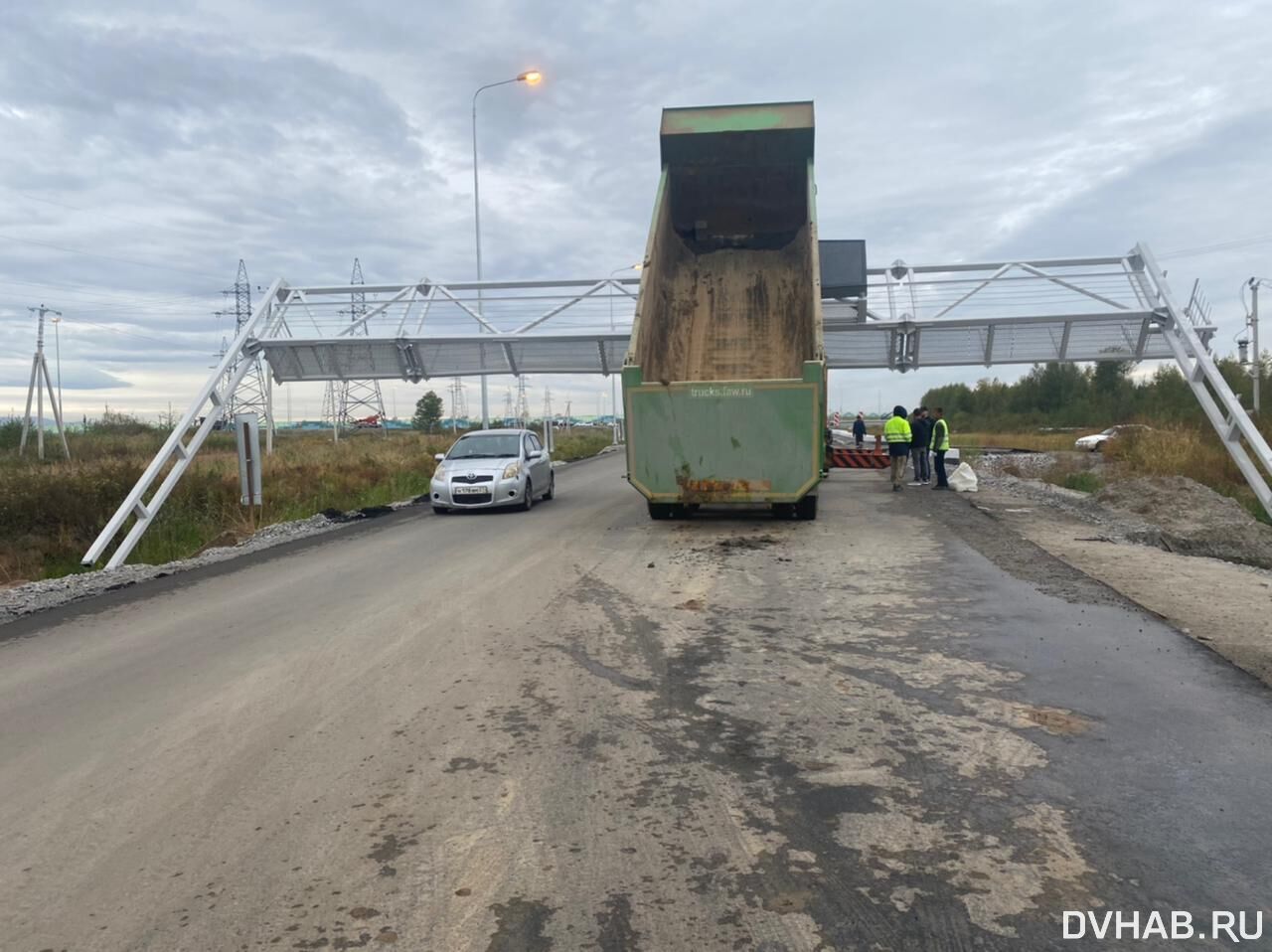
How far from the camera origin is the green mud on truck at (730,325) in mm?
12336

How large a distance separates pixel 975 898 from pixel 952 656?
312cm

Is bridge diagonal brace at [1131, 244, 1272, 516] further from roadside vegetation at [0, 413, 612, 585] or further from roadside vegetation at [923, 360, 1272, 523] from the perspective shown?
roadside vegetation at [0, 413, 612, 585]

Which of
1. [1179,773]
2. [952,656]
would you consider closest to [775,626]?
[952,656]

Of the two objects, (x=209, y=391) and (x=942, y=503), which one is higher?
(x=209, y=391)

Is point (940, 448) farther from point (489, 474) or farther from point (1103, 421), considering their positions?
point (1103, 421)

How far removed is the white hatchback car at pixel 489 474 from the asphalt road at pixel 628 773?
25.8ft

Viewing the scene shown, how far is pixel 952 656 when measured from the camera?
6074mm

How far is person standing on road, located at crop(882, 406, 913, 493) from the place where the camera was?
1952cm

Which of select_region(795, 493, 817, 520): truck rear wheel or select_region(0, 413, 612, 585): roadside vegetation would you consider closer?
select_region(795, 493, 817, 520): truck rear wheel

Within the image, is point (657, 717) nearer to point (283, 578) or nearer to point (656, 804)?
point (656, 804)

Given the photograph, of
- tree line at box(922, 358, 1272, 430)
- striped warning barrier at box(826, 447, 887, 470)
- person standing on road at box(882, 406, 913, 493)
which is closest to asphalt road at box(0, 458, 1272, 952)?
person standing on road at box(882, 406, 913, 493)

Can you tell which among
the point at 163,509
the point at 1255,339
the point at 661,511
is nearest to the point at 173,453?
the point at 163,509

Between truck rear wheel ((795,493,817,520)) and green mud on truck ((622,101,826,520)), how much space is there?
39 mm

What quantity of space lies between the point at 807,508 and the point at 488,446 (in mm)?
6854
